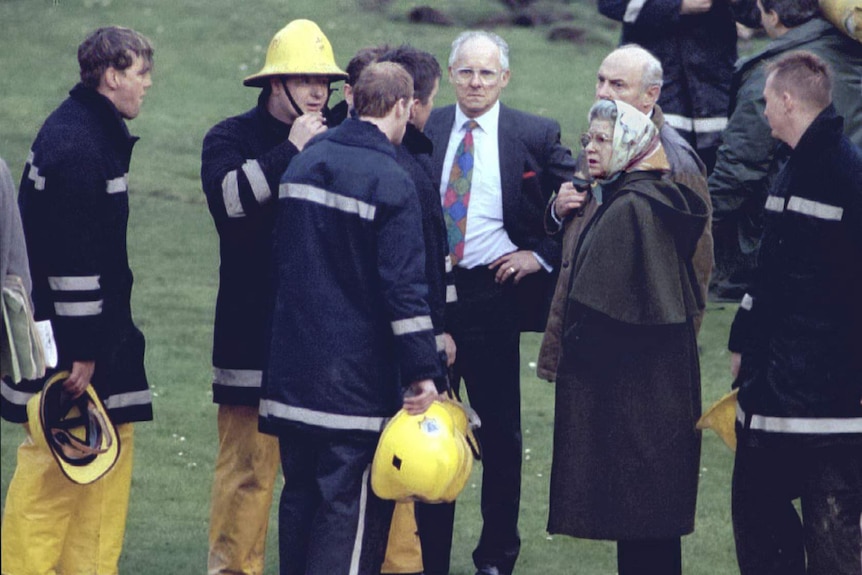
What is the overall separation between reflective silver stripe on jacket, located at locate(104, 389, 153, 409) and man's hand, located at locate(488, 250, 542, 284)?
1.61m

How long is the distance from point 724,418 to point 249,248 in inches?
78.8

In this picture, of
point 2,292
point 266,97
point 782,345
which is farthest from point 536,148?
point 2,292

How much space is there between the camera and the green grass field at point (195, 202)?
834 cm

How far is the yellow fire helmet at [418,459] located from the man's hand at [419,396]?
0.08 ft

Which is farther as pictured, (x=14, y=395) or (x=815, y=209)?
(x=14, y=395)

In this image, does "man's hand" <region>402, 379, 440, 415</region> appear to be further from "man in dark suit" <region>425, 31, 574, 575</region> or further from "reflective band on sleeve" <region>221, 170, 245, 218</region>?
"man in dark suit" <region>425, 31, 574, 575</region>

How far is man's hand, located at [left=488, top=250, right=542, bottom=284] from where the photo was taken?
24.6ft

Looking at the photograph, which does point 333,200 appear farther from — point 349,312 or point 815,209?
point 815,209

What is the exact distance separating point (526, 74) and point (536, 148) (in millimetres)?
12612

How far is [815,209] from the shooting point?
6.14m

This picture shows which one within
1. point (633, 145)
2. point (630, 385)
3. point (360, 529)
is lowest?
point (360, 529)

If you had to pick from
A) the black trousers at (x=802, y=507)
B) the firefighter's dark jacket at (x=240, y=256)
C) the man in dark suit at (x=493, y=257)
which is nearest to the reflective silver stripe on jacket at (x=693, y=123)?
the man in dark suit at (x=493, y=257)

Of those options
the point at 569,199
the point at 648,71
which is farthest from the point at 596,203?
the point at 648,71

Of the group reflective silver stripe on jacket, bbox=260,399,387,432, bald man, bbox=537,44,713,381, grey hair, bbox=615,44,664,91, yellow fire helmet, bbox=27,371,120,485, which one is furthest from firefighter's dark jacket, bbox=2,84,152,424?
A: grey hair, bbox=615,44,664,91
